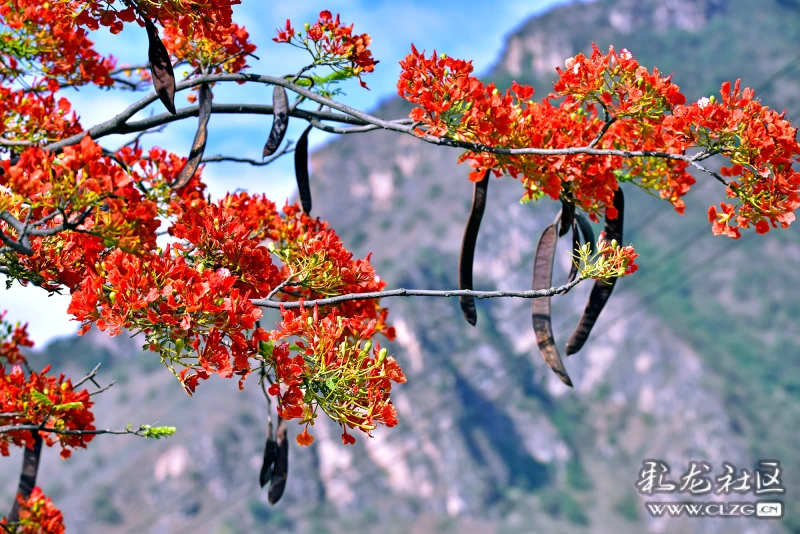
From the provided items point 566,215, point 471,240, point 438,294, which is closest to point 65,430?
point 438,294

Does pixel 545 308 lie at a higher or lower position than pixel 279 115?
lower

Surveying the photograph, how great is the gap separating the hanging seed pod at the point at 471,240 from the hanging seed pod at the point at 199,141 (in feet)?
3.67

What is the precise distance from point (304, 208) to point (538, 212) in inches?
5992

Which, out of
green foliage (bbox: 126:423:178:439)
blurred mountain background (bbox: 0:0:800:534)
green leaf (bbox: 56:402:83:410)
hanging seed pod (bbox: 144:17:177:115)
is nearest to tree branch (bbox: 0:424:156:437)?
green foliage (bbox: 126:423:178:439)

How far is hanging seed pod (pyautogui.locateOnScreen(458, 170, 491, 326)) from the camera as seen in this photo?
12.1 feet

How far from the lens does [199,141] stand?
3.45m

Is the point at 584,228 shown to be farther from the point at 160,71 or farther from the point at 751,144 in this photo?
the point at 160,71

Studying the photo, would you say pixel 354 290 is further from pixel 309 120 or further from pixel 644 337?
pixel 644 337

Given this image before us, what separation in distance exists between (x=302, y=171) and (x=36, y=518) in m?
1.97

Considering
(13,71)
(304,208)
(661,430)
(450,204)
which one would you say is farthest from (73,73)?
(450,204)

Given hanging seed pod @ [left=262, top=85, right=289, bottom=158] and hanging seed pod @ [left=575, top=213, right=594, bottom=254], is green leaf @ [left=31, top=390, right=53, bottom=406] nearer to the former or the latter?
hanging seed pod @ [left=262, top=85, right=289, bottom=158]

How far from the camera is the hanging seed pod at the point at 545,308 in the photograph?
3.65 m

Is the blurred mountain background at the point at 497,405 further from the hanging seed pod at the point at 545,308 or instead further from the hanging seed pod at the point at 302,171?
the hanging seed pod at the point at 545,308

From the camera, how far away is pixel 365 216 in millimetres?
166000
